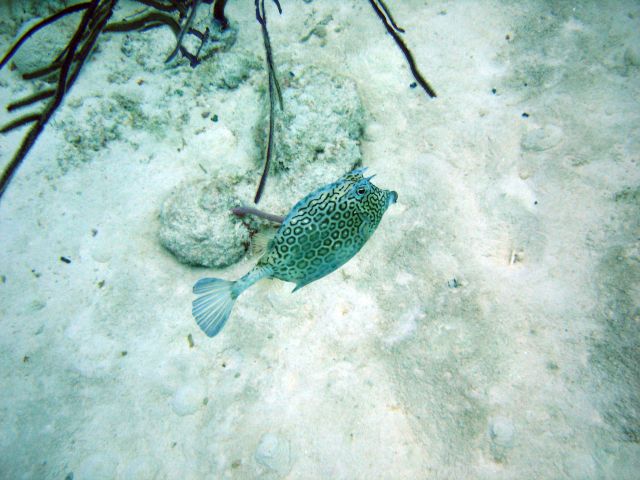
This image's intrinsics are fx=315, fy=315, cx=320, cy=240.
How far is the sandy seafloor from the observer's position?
2.67 meters

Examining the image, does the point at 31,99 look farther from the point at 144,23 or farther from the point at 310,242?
the point at 310,242

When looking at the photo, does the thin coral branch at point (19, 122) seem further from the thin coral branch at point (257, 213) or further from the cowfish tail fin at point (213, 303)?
the cowfish tail fin at point (213, 303)

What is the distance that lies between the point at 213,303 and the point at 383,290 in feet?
5.32

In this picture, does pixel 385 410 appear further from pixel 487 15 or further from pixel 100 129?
pixel 487 15

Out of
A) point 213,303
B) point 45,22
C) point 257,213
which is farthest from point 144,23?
point 213,303

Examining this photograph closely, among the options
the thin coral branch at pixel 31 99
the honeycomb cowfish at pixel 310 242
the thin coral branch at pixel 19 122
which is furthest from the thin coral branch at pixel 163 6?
the honeycomb cowfish at pixel 310 242

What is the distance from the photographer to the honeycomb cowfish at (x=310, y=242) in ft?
7.88

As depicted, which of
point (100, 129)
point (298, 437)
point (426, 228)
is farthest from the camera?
point (100, 129)

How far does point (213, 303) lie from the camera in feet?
8.18

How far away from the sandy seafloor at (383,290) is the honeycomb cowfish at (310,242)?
80 cm

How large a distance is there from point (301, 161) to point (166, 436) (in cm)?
296

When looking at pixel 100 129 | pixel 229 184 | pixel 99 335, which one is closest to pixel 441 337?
pixel 229 184

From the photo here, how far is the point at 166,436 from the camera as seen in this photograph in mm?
2920

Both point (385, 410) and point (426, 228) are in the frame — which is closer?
point (385, 410)
